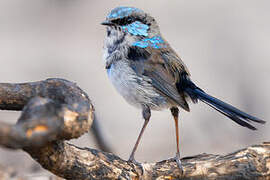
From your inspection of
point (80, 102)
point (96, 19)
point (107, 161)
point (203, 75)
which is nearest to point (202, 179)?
point (107, 161)

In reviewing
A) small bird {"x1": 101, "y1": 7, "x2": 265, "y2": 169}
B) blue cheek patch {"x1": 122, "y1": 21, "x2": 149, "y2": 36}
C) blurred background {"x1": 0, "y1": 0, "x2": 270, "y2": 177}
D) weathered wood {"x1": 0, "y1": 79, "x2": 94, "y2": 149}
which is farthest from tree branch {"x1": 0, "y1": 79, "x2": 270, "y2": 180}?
blurred background {"x1": 0, "y1": 0, "x2": 270, "y2": 177}

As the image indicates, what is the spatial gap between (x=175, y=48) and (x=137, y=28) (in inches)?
199

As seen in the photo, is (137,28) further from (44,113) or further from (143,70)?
(44,113)

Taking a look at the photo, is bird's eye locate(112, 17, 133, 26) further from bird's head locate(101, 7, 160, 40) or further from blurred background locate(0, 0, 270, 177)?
blurred background locate(0, 0, 270, 177)

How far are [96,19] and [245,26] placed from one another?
10.8 ft

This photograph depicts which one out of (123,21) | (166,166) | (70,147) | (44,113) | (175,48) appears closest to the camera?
(44,113)

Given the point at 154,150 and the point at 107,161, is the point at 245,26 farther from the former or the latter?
the point at 107,161

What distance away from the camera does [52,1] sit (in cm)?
1120

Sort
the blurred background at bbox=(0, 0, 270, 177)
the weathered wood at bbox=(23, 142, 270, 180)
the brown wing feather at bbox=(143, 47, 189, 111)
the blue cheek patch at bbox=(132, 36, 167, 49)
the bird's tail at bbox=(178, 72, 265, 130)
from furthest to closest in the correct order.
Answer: the blurred background at bbox=(0, 0, 270, 177) < the blue cheek patch at bbox=(132, 36, 167, 49) < the brown wing feather at bbox=(143, 47, 189, 111) < the bird's tail at bbox=(178, 72, 265, 130) < the weathered wood at bbox=(23, 142, 270, 180)

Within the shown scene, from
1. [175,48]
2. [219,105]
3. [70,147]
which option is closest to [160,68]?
[219,105]

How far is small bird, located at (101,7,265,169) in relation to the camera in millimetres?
4578

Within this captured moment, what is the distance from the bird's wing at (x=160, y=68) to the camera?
181 inches

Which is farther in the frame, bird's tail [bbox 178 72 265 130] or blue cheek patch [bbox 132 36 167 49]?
blue cheek patch [bbox 132 36 167 49]

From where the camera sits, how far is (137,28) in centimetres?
487
